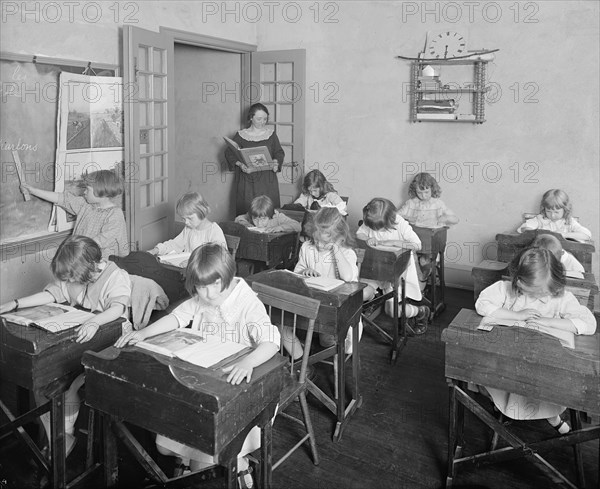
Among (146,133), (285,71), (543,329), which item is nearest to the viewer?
(543,329)

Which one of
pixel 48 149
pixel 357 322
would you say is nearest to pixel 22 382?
pixel 357 322

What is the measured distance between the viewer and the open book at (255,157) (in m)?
5.91

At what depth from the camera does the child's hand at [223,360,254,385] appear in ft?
6.55

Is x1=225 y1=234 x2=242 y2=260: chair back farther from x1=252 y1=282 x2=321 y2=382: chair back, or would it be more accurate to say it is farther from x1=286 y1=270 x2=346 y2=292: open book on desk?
x1=252 y1=282 x2=321 y2=382: chair back

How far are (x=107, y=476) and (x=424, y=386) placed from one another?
6.62ft

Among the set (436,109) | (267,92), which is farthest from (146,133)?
(436,109)

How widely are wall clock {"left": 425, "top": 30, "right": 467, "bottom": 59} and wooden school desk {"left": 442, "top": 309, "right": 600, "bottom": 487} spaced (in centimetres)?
393

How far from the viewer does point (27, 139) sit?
4.09 m

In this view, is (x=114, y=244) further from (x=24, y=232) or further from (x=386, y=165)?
(x=386, y=165)

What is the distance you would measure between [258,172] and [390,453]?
A: 12.4 ft

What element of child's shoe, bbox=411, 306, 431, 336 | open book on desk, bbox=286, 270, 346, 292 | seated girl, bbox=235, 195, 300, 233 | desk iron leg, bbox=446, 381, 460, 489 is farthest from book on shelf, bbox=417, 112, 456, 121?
desk iron leg, bbox=446, 381, 460, 489

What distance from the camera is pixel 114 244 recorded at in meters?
4.04

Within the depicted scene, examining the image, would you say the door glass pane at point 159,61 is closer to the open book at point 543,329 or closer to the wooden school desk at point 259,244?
the wooden school desk at point 259,244

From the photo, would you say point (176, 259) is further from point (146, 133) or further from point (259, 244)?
point (146, 133)
